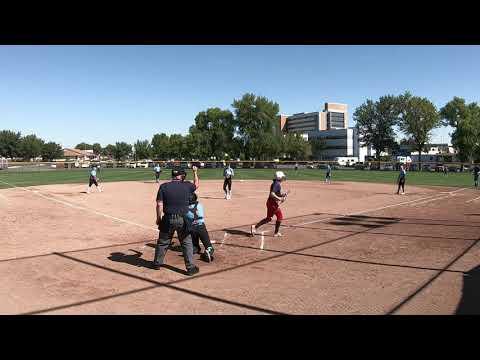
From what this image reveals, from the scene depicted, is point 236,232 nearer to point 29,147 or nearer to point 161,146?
point 29,147

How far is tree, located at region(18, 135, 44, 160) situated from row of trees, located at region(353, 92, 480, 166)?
8937cm

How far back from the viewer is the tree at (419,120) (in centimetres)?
8562

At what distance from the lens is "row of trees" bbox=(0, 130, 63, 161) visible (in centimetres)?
11188

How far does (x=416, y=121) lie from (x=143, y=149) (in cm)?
9485

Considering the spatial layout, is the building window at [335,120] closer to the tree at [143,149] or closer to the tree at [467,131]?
the tree at [143,149]

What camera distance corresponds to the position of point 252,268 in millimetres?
7734

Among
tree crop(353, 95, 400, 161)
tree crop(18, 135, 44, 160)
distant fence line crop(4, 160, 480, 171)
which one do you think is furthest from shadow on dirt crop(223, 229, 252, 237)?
tree crop(18, 135, 44, 160)

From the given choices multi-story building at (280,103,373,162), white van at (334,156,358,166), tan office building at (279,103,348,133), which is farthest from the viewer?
tan office building at (279,103,348,133)

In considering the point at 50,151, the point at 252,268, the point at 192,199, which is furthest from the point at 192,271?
the point at 50,151

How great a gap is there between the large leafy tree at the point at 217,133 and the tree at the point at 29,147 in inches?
1947

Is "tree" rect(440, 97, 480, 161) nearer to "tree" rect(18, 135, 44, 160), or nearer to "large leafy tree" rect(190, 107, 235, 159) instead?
"large leafy tree" rect(190, 107, 235, 159)
